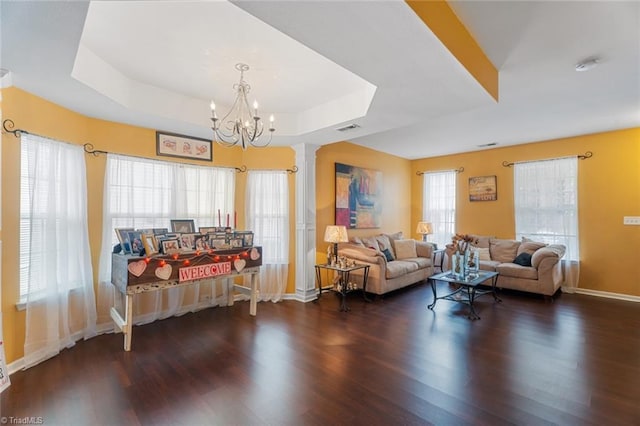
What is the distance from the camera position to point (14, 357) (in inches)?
94.9

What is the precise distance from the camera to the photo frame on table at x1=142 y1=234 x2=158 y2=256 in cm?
300

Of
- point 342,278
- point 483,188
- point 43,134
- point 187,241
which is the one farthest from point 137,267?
point 483,188

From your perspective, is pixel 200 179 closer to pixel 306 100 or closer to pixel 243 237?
pixel 243 237

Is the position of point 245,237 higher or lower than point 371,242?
higher

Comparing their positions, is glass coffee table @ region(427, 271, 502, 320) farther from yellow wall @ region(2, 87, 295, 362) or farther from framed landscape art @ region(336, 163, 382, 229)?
yellow wall @ region(2, 87, 295, 362)

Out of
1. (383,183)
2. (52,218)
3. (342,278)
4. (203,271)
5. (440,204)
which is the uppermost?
(383,183)

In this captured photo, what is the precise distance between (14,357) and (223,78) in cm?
307

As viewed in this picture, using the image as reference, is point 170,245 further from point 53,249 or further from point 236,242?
point 53,249

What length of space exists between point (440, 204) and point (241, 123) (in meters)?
5.19

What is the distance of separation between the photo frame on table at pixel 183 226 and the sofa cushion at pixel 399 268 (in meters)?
2.91

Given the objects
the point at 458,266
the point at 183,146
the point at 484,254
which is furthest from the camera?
the point at 484,254

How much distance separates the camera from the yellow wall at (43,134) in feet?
7.75

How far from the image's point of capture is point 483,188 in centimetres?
583

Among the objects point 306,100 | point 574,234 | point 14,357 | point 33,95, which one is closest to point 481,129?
point 574,234
